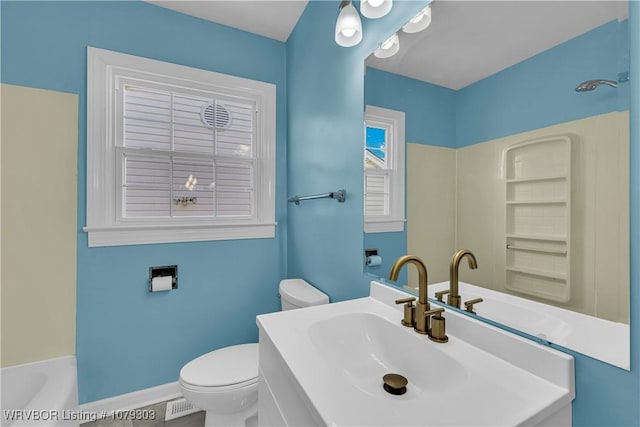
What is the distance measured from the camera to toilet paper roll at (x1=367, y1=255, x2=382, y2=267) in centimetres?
117

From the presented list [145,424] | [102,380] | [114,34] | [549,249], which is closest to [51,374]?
[102,380]

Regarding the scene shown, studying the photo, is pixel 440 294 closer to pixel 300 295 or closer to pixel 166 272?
pixel 300 295

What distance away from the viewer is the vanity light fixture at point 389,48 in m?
1.05

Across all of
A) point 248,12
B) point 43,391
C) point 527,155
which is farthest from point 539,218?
point 43,391

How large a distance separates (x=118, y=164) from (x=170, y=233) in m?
0.50

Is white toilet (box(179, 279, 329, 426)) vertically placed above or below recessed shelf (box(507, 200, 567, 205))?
below

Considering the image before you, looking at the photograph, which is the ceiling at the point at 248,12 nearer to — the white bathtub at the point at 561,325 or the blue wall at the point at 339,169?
the blue wall at the point at 339,169

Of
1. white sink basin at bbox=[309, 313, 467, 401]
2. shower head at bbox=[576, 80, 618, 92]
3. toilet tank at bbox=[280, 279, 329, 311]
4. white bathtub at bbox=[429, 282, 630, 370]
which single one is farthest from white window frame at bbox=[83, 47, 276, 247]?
shower head at bbox=[576, 80, 618, 92]

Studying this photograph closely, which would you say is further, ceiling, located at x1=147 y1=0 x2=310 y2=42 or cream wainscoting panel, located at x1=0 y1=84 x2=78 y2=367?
ceiling, located at x1=147 y1=0 x2=310 y2=42

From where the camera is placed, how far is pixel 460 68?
2.84 feet

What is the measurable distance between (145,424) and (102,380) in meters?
0.36

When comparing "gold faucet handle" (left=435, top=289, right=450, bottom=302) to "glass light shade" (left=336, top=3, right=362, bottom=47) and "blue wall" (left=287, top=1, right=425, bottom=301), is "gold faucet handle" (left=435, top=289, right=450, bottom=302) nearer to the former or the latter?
"blue wall" (left=287, top=1, right=425, bottom=301)

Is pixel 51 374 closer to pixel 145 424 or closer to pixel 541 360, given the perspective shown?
pixel 145 424

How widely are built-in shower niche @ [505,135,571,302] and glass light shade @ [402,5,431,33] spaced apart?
0.55m
